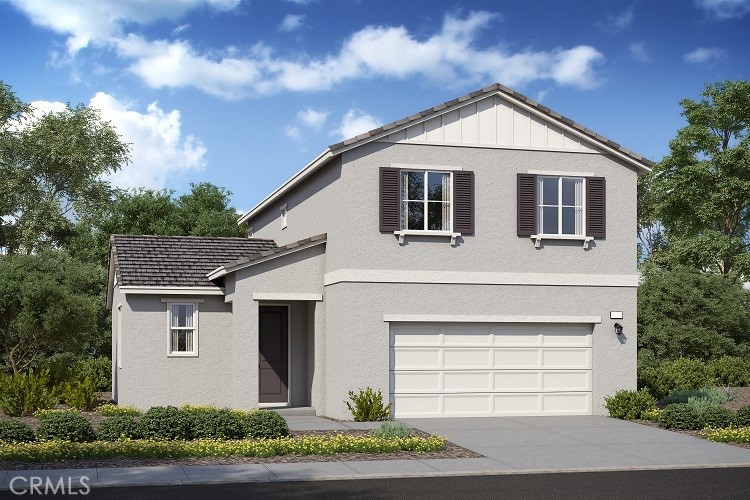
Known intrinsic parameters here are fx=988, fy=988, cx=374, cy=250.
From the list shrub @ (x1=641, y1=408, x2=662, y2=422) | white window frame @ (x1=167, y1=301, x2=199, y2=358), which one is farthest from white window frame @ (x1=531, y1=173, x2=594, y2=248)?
white window frame @ (x1=167, y1=301, x2=199, y2=358)

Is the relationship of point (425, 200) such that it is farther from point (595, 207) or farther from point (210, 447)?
point (210, 447)

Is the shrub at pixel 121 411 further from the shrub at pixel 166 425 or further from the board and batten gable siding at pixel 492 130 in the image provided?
the board and batten gable siding at pixel 492 130

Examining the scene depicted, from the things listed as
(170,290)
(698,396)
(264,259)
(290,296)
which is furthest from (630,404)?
(170,290)

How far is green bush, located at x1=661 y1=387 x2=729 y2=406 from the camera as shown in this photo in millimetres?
23609

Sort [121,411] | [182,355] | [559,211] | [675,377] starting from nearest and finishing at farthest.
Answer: [121,411] → [559,211] → [182,355] → [675,377]

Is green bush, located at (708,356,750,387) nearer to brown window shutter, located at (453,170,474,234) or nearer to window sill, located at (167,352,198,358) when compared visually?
brown window shutter, located at (453,170,474,234)

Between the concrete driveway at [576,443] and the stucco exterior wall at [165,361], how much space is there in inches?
204

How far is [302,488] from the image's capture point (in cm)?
1285

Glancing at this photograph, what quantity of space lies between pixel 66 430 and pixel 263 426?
10.8 ft

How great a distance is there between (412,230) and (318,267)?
240cm

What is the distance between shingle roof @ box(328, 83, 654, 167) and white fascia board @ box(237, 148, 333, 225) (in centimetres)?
72

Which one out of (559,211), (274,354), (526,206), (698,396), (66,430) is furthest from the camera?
(274,354)

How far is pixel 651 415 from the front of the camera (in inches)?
841

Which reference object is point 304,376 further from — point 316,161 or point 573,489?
point 573,489
